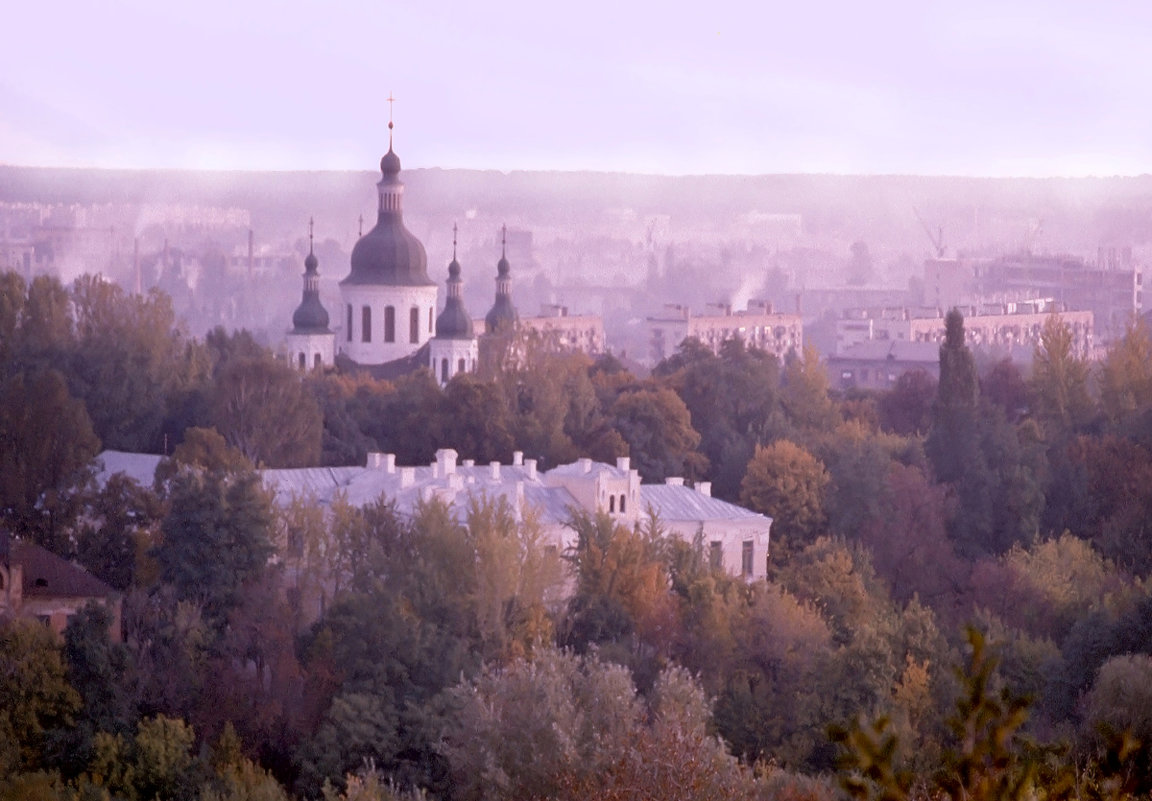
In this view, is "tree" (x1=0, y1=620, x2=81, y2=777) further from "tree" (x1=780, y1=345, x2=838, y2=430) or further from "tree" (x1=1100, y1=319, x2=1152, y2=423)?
"tree" (x1=1100, y1=319, x2=1152, y2=423)

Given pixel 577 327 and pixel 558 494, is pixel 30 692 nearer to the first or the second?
pixel 558 494

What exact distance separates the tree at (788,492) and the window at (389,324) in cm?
1837

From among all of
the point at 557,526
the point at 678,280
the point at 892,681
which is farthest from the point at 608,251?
the point at 892,681

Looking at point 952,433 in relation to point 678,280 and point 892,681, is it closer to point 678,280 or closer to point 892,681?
point 892,681

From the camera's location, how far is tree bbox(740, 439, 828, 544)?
2489 centimetres

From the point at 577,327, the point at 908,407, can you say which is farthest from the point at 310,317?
the point at 577,327

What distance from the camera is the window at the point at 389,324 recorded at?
43219 millimetres

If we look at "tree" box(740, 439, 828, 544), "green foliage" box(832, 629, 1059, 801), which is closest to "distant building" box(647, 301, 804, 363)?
"tree" box(740, 439, 828, 544)

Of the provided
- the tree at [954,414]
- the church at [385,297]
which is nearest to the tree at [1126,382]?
the tree at [954,414]

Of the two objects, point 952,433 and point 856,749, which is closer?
point 856,749

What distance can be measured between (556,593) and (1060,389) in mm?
13090

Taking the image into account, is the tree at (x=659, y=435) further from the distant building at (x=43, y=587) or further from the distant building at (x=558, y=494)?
the distant building at (x=43, y=587)

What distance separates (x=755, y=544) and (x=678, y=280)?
5570cm

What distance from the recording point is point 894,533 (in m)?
24.2
